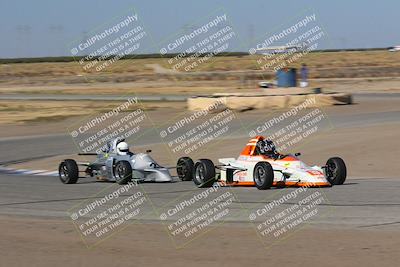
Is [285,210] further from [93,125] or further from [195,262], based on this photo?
[93,125]

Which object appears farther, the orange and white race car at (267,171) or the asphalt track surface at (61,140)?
the asphalt track surface at (61,140)

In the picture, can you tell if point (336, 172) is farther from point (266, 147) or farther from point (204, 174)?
point (204, 174)

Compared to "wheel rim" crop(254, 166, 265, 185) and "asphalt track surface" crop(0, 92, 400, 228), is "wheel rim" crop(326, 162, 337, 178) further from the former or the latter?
"wheel rim" crop(254, 166, 265, 185)

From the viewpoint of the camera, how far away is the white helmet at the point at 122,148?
61.3 feet

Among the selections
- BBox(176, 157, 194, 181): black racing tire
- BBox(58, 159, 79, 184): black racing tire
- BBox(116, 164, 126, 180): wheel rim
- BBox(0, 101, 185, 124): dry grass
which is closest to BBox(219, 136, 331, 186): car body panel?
BBox(176, 157, 194, 181): black racing tire

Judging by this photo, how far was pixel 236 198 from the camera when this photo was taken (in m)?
15.2

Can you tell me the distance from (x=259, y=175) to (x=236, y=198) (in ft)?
4.08

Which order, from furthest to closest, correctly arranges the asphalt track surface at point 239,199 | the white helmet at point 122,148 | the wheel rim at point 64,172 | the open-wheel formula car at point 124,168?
the wheel rim at point 64,172 → the white helmet at point 122,148 → the open-wheel formula car at point 124,168 → the asphalt track surface at point 239,199

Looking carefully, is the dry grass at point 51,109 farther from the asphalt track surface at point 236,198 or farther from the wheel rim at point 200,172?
the wheel rim at point 200,172

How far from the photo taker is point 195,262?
31.6ft

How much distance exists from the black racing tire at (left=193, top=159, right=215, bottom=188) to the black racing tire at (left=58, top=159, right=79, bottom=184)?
9.86 ft

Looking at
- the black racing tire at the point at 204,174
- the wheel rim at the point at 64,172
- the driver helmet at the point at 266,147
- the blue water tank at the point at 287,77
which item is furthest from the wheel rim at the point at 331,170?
the blue water tank at the point at 287,77

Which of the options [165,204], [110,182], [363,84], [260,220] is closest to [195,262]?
[260,220]

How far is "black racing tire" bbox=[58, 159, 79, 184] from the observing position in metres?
18.9
